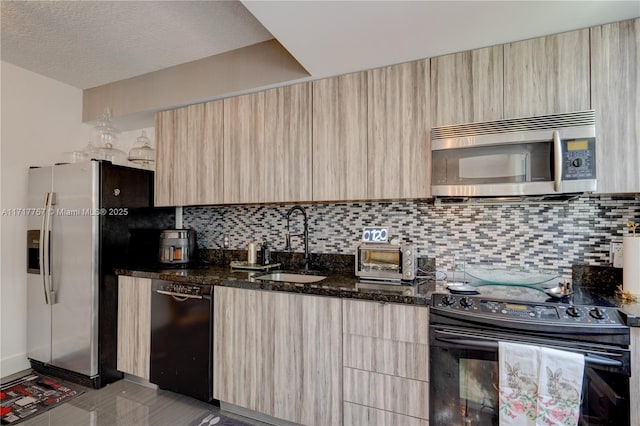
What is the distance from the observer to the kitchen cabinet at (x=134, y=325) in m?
2.48

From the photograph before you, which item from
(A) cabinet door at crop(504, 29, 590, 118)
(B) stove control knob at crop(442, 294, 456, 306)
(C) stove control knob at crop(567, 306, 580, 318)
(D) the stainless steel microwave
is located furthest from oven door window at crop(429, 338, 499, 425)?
(A) cabinet door at crop(504, 29, 590, 118)

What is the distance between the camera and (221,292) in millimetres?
2174

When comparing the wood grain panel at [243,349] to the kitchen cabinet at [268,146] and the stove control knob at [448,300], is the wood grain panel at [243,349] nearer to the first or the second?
the kitchen cabinet at [268,146]

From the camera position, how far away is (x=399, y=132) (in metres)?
2.04

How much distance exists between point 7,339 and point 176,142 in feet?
7.40

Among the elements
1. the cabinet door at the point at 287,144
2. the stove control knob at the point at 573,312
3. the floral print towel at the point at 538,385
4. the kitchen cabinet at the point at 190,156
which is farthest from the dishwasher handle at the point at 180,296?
the stove control knob at the point at 573,312

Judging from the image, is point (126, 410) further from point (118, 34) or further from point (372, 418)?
point (118, 34)

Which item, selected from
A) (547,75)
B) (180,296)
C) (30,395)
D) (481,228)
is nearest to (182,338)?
(180,296)

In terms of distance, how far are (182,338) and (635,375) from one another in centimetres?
251

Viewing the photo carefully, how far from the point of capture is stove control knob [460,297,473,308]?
159 cm

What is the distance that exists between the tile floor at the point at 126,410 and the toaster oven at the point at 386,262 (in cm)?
124

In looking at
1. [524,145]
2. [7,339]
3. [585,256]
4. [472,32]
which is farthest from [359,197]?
[7,339]

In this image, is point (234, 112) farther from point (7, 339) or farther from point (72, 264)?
point (7, 339)

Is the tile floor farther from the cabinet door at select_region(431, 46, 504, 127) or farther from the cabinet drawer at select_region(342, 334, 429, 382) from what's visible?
the cabinet door at select_region(431, 46, 504, 127)
